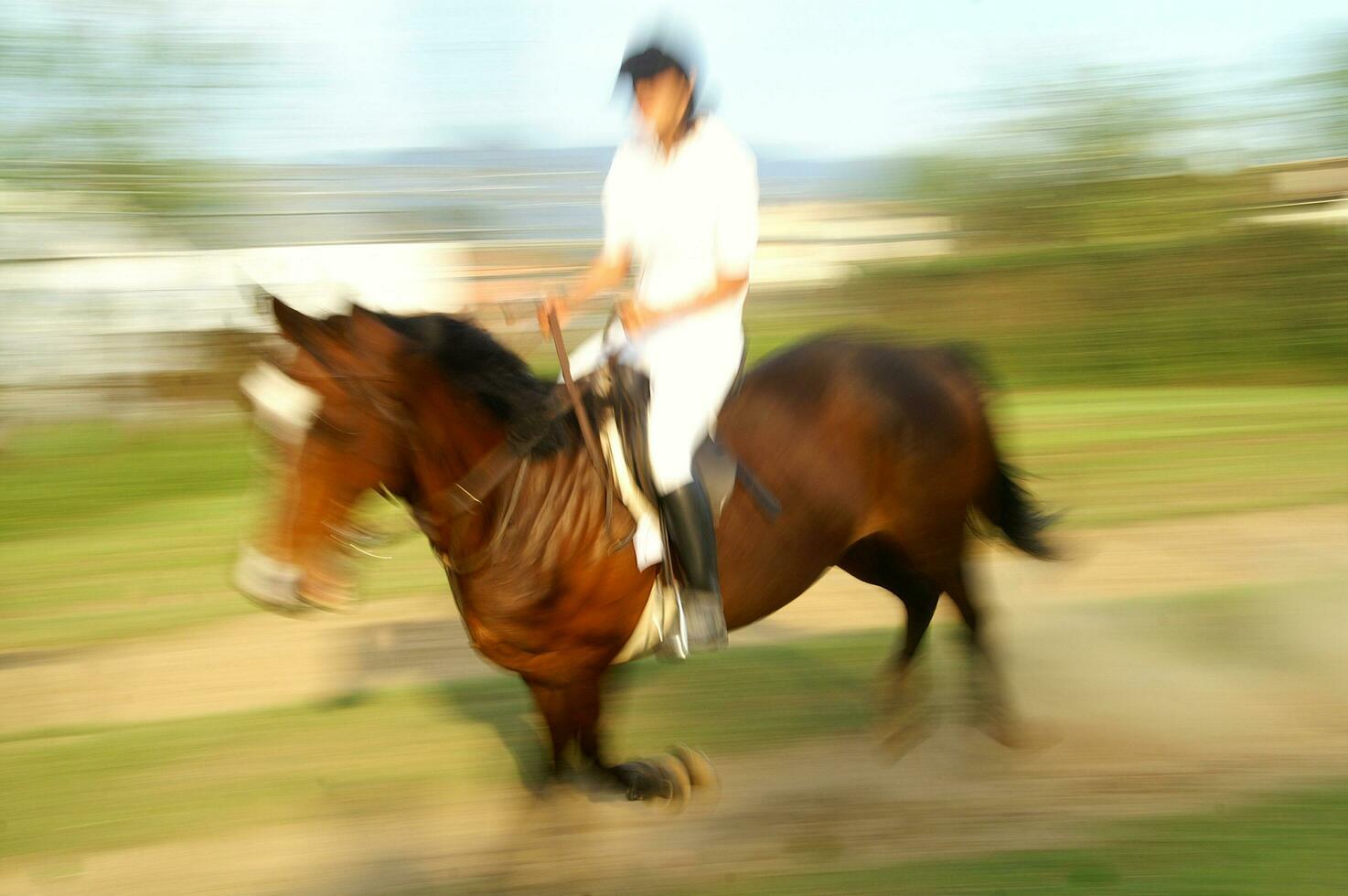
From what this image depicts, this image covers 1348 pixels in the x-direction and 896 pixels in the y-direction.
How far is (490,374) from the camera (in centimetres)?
365

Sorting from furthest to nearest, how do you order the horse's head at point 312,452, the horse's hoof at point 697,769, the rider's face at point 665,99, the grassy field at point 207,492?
the grassy field at point 207,492
the horse's hoof at point 697,769
the rider's face at point 665,99
the horse's head at point 312,452

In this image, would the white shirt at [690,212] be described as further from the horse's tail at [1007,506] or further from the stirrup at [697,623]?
the horse's tail at [1007,506]

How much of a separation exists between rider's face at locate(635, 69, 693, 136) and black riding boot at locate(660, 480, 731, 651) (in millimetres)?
1153

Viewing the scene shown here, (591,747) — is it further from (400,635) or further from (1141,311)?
(1141,311)

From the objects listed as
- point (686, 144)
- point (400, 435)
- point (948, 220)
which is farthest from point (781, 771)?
point (948, 220)

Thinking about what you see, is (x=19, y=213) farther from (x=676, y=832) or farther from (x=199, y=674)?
(x=676, y=832)

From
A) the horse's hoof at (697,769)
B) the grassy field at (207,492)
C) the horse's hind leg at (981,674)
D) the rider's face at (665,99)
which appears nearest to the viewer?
the rider's face at (665,99)

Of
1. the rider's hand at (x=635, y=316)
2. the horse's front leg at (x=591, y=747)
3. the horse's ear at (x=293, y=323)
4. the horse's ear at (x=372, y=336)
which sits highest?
the horse's ear at (x=293, y=323)

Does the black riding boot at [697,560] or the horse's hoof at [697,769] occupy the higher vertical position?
the black riding boot at [697,560]

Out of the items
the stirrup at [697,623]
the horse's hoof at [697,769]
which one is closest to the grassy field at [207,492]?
the horse's hoof at [697,769]

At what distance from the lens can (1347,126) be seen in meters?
20.4

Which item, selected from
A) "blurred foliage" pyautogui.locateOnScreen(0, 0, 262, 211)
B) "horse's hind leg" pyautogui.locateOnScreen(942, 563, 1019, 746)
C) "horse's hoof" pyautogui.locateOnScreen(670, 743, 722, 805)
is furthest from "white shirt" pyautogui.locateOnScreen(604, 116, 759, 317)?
"blurred foliage" pyautogui.locateOnScreen(0, 0, 262, 211)

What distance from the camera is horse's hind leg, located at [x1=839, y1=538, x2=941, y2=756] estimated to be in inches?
199

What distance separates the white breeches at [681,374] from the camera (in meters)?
3.73
